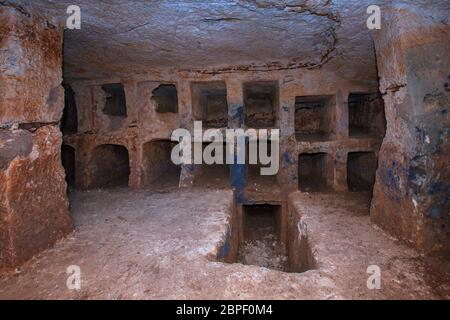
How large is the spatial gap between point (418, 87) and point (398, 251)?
64.1 inches

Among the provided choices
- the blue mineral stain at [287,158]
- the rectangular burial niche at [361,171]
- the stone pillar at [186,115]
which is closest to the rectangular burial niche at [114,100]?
the stone pillar at [186,115]

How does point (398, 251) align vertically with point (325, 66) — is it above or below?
below

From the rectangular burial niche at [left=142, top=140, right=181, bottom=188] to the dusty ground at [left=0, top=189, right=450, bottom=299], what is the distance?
6.87 ft

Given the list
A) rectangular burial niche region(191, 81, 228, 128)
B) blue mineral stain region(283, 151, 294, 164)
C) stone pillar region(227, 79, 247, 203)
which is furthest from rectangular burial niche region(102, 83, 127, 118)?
blue mineral stain region(283, 151, 294, 164)

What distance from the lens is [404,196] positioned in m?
2.74

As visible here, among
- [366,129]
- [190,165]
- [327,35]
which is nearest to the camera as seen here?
[327,35]

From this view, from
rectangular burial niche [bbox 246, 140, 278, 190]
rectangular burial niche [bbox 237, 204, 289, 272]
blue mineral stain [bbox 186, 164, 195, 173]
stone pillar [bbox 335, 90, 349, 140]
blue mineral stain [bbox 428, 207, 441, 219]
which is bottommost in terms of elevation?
rectangular burial niche [bbox 237, 204, 289, 272]

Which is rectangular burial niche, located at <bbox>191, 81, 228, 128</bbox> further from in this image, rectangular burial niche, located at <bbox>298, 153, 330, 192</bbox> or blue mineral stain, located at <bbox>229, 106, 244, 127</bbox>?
rectangular burial niche, located at <bbox>298, 153, 330, 192</bbox>

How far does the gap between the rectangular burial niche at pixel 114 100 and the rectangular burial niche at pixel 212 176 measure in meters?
2.31

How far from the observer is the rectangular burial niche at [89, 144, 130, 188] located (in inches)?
242

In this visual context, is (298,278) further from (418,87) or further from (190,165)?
(190,165)

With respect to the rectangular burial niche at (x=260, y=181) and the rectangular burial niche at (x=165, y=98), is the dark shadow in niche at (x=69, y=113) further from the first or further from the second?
the rectangular burial niche at (x=260, y=181)
